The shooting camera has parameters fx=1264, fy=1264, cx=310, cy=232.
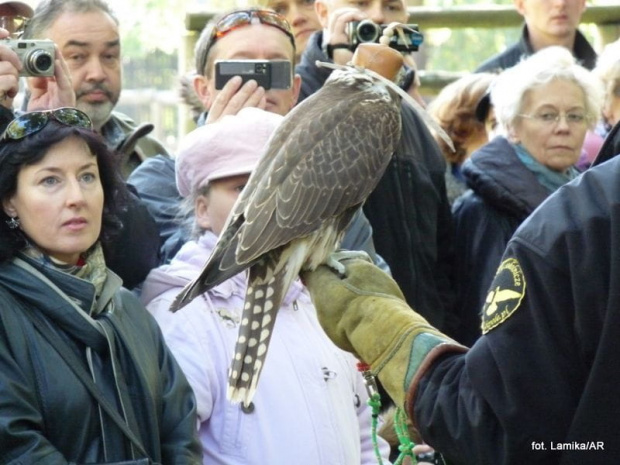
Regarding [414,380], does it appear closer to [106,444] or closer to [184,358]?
[106,444]

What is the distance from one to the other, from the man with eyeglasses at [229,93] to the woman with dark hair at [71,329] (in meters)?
0.62

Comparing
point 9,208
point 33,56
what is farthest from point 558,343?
point 33,56

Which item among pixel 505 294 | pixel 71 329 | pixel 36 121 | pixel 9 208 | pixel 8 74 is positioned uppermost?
pixel 8 74

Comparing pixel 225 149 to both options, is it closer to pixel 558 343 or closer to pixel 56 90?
pixel 56 90

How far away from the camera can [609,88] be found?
6082 millimetres

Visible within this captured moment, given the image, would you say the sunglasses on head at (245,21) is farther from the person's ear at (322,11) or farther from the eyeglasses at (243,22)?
the person's ear at (322,11)

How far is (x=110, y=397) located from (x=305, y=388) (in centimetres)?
65

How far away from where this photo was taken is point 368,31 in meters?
4.90

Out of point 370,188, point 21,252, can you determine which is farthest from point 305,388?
point 21,252

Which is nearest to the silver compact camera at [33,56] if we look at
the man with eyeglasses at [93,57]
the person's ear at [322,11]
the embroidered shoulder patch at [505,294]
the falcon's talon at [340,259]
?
the man with eyeglasses at [93,57]

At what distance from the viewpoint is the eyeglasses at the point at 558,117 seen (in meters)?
5.41

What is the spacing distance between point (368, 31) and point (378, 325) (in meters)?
2.38

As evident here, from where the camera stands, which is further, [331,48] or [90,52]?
[331,48]

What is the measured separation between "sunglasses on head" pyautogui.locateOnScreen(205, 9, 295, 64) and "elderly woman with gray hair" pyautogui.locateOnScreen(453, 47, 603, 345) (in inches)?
40.0
